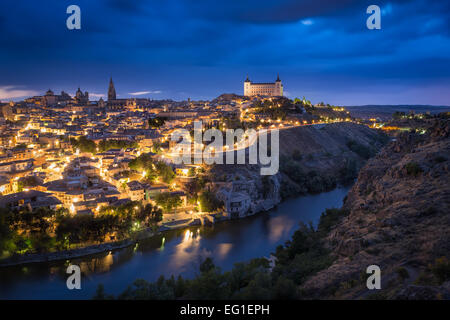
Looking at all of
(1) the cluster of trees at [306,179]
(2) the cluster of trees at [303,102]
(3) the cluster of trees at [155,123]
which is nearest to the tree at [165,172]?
(1) the cluster of trees at [306,179]

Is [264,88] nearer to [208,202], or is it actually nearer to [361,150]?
[361,150]

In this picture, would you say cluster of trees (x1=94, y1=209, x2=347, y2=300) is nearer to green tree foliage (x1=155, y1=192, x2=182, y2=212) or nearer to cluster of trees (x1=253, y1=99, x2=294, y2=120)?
green tree foliage (x1=155, y1=192, x2=182, y2=212)

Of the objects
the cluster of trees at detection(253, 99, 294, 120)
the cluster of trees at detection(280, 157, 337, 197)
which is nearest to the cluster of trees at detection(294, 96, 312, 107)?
the cluster of trees at detection(253, 99, 294, 120)

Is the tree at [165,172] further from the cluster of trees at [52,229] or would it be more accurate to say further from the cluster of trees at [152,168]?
the cluster of trees at [52,229]

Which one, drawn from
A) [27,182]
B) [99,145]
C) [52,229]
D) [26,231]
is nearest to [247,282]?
[52,229]

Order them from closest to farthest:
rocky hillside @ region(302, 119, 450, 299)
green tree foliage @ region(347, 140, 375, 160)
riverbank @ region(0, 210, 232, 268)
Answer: rocky hillside @ region(302, 119, 450, 299)
riverbank @ region(0, 210, 232, 268)
green tree foliage @ region(347, 140, 375, 160)

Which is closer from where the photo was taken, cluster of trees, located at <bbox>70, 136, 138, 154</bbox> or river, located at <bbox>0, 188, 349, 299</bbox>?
river, located at <bbox>0, 188, 349, 299</bbox>
